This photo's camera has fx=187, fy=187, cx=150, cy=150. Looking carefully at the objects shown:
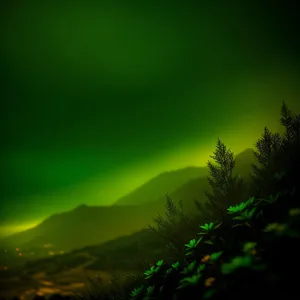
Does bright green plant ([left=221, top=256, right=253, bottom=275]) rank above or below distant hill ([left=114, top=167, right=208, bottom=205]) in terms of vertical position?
below

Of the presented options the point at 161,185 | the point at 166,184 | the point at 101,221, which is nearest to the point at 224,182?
the point at 166,184

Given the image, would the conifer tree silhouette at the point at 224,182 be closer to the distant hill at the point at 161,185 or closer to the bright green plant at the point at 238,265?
the distant hill at the point at 161,185

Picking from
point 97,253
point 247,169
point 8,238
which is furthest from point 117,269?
point 247,169

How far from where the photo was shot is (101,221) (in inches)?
334

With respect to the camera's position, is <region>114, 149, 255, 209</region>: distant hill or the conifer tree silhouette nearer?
the conifer tree silhouette

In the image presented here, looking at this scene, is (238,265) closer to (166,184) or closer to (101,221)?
(166,184)

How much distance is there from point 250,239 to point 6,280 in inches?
300

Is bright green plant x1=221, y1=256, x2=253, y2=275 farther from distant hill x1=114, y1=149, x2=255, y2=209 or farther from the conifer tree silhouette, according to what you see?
distant hill x1=114, y1=149, x2=255, y2=209

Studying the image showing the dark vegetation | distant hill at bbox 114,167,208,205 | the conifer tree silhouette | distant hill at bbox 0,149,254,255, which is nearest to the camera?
the dark vegetation

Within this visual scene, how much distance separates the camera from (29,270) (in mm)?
6609

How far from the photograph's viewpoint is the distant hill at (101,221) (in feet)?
25.7

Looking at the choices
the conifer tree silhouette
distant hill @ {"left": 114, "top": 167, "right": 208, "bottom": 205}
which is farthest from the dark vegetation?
distant hill @ {"left": 114, "top": 167, "right": 208, "bottom": 205}

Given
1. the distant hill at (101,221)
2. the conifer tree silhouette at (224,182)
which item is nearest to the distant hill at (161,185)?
the distant hill at (101,221)

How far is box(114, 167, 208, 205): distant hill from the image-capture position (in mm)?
8922
